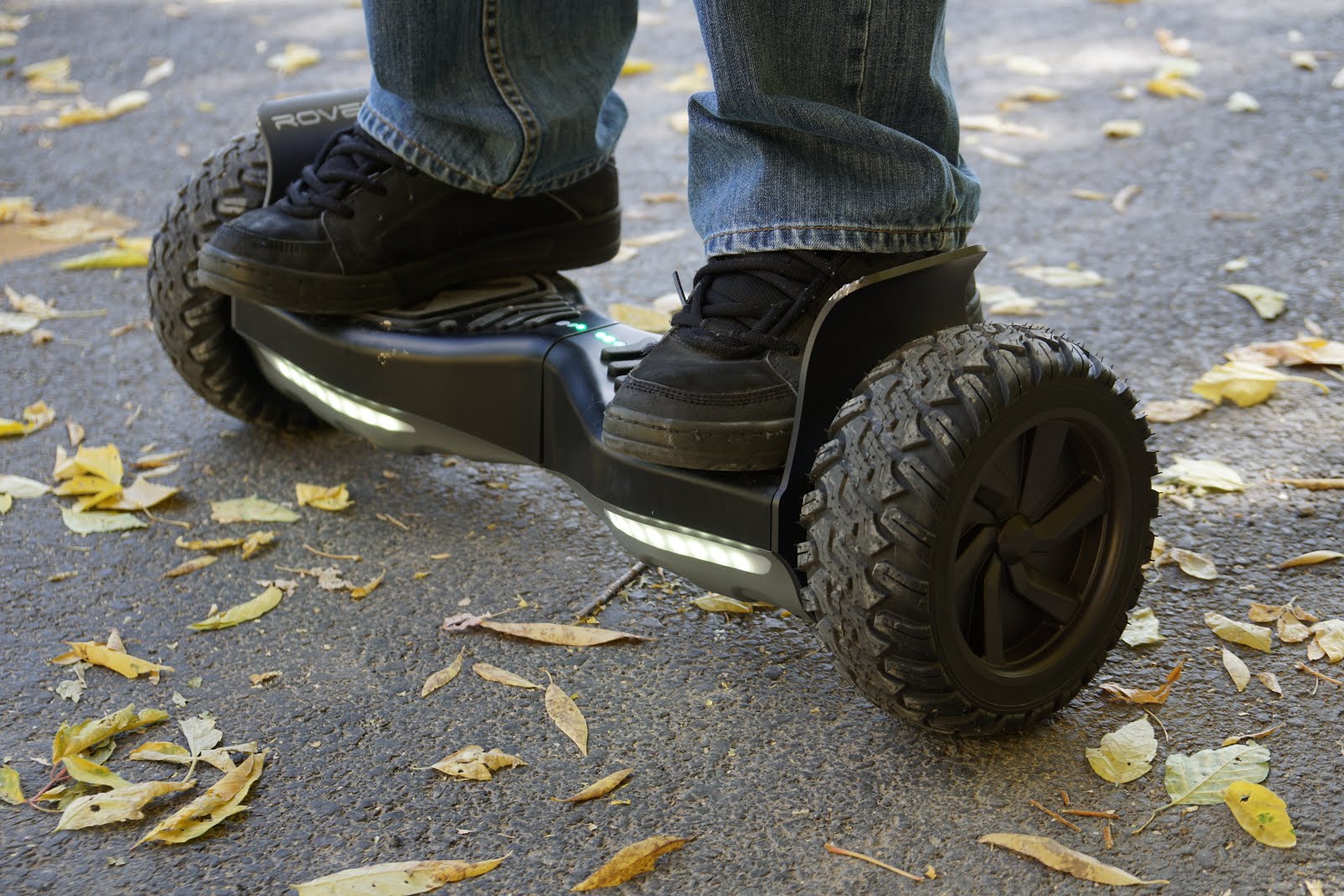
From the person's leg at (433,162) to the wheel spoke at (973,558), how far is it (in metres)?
0.76

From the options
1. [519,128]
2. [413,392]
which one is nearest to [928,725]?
[413,392]

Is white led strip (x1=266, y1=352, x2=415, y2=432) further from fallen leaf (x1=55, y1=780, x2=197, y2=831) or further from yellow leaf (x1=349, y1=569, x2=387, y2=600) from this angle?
fallen leaf (x1=55, y1=780, x2=197, y2=831)

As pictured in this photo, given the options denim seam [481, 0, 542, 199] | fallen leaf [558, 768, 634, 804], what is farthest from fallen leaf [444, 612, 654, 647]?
denim seam [481, 0, 542, 199]

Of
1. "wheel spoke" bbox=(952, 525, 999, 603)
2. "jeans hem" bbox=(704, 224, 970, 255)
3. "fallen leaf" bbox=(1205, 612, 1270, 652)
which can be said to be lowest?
"fallen leaf" bbox=(1205, 612, 1270, 652)

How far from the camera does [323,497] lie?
1.80 m

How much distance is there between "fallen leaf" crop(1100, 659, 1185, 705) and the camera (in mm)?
1340

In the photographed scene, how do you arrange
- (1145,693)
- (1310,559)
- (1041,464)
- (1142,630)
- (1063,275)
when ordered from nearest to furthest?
(1041,464) < (1145,693) < (1142,630) < (1310,559) < (1063,275)

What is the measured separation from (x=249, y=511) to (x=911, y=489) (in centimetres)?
101

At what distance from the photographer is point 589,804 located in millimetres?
1221

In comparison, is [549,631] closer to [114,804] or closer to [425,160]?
[114,804]

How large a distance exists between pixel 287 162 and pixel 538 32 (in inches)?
15.4

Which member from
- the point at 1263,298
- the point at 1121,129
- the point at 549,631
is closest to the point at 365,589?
the point at 549,631

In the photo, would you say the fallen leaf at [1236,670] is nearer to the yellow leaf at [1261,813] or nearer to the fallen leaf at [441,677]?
the yellow leaf at [1261,813]

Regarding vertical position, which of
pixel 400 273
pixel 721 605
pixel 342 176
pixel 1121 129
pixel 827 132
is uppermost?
pixel 827 132
